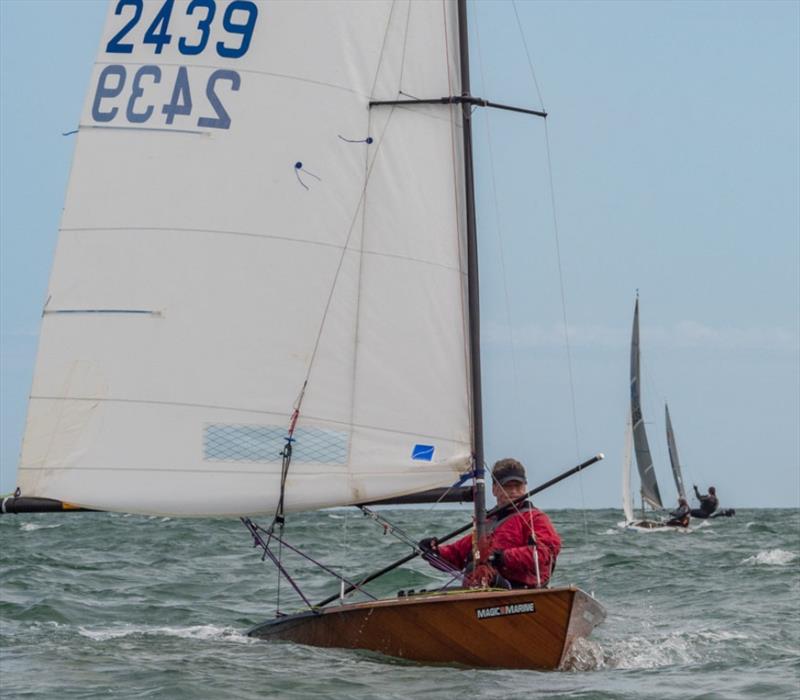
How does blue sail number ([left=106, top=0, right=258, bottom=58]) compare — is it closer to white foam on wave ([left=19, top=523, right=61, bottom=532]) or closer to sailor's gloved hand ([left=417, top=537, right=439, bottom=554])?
sailor's gloved hand ([left=417, top=537, right=439, bottom=554])

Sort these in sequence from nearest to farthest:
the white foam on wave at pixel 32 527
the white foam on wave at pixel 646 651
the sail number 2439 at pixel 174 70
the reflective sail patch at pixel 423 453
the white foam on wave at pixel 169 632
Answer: the white foam on wave at pixel 646 651, the reflective sail patch at pixel 423 453, the sail number 2439 at pixel 174 70, the white foam on wave at pixel 169 632, the white foam on wave at pixel 32 527

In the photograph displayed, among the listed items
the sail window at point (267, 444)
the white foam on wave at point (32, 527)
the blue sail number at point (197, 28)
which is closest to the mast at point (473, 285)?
the sail window at point (267, 444)

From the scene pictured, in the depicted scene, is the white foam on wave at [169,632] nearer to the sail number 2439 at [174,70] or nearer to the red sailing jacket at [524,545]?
the red sailing jacket at [524,545]

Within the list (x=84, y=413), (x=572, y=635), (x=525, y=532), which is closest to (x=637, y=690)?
(x=572, y=635)

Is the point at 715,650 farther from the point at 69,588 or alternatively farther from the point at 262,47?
the point at 69,588

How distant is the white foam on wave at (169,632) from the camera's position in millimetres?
13492

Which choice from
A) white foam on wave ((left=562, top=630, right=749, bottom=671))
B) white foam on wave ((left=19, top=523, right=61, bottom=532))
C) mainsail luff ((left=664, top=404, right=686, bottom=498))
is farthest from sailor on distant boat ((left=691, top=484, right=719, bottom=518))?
white foam on wave ((left=562, top=630, right=749, bottom=671))

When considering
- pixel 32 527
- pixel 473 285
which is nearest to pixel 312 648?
pixel 473 285

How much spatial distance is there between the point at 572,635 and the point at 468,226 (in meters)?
3.34

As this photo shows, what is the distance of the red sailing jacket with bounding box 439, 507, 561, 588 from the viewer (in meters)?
11.3

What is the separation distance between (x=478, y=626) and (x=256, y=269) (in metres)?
3.40

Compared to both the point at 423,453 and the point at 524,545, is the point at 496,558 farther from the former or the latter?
the point at 423,453

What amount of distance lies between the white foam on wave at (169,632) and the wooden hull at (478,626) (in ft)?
6.56

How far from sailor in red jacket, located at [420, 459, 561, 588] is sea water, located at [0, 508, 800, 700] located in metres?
0.62
